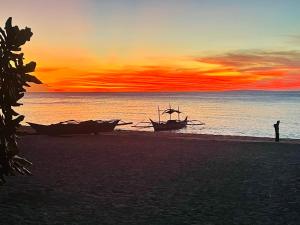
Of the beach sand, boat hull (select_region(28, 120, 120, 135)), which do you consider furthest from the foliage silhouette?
boat hull (select_region(28, 120, 120, 135))

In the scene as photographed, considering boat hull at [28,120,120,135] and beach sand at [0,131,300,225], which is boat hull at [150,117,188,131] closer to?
boat hull at [28,120,120,135]

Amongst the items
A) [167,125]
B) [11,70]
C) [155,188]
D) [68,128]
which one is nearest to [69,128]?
[68,128]

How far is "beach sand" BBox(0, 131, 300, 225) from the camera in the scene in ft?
37.2

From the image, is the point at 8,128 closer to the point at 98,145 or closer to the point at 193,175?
the point at 193,175

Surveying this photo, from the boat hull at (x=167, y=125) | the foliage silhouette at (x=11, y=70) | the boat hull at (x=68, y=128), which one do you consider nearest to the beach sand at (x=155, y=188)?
the foliage silhouette at (x=11, y=70)

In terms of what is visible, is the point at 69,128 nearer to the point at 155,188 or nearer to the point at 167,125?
the point at 155,188

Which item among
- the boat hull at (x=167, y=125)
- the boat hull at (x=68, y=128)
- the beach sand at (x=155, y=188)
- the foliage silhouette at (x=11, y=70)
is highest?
the foliage silhouette at (x=11, y=70)

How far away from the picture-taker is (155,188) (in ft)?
48.6

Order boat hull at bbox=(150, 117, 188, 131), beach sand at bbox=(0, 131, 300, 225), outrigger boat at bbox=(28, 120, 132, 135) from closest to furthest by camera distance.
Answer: beach sand at bbox=(0, 131, 300, 225) < outrigger boat at bbox=(28, 120, 132, 135) < boat hull at bbox=(150, 117, 188, 131)

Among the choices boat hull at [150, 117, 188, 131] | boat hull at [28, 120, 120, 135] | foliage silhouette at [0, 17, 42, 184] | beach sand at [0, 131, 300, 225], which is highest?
foliage silhouette at [0, 17, 42, 184]

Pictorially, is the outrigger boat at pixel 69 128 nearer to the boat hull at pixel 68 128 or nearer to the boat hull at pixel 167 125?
the boat hull at pixel 68 128

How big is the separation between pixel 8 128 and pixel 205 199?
19.2ft

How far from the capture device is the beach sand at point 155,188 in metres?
11.3

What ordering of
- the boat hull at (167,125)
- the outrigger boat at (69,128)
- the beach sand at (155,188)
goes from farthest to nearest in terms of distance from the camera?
the boat hull at (167,125), the outrigger boat at (69,128), the beach sand at (155,188)
